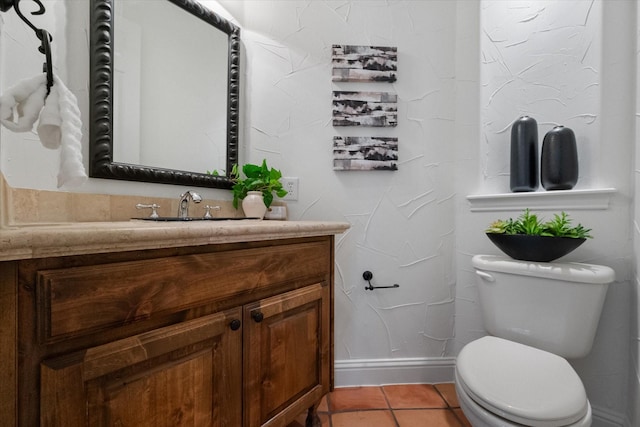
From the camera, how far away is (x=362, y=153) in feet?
4.85

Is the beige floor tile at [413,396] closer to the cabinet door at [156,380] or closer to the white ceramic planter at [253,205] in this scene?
the cabinet door at [156,380]

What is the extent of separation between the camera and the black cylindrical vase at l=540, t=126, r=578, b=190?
1.15 meters

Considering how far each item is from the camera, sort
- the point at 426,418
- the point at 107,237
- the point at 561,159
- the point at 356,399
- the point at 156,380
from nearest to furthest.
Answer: the point at 107,237 < the point at 156,380 < the point at 561,159 < the point at 426,418 < the point at 356,399

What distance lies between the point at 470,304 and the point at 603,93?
107 centimetres

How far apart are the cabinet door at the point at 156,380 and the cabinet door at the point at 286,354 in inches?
1.9

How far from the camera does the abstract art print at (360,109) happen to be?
147 cm

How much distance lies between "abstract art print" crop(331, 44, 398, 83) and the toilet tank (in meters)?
1.05

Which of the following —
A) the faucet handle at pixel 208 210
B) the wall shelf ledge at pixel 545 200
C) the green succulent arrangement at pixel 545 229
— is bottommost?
the green succulent arrangement at pixel 545 229

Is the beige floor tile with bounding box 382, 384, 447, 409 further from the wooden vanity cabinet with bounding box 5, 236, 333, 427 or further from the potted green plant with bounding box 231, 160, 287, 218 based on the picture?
the potted green plant with bounding box 231, 160, 287, 218

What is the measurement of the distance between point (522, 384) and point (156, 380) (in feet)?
3.21

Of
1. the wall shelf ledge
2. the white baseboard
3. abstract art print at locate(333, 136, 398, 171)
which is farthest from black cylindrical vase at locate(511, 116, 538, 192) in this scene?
the white baseboard

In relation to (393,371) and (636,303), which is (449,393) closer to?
(393,371)

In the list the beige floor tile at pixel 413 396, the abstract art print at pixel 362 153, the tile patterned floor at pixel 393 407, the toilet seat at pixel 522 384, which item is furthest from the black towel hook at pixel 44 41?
the beige floor tile at pixel 413 396

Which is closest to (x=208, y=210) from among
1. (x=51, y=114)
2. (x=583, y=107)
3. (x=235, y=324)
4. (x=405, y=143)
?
(x=235, y=324)
